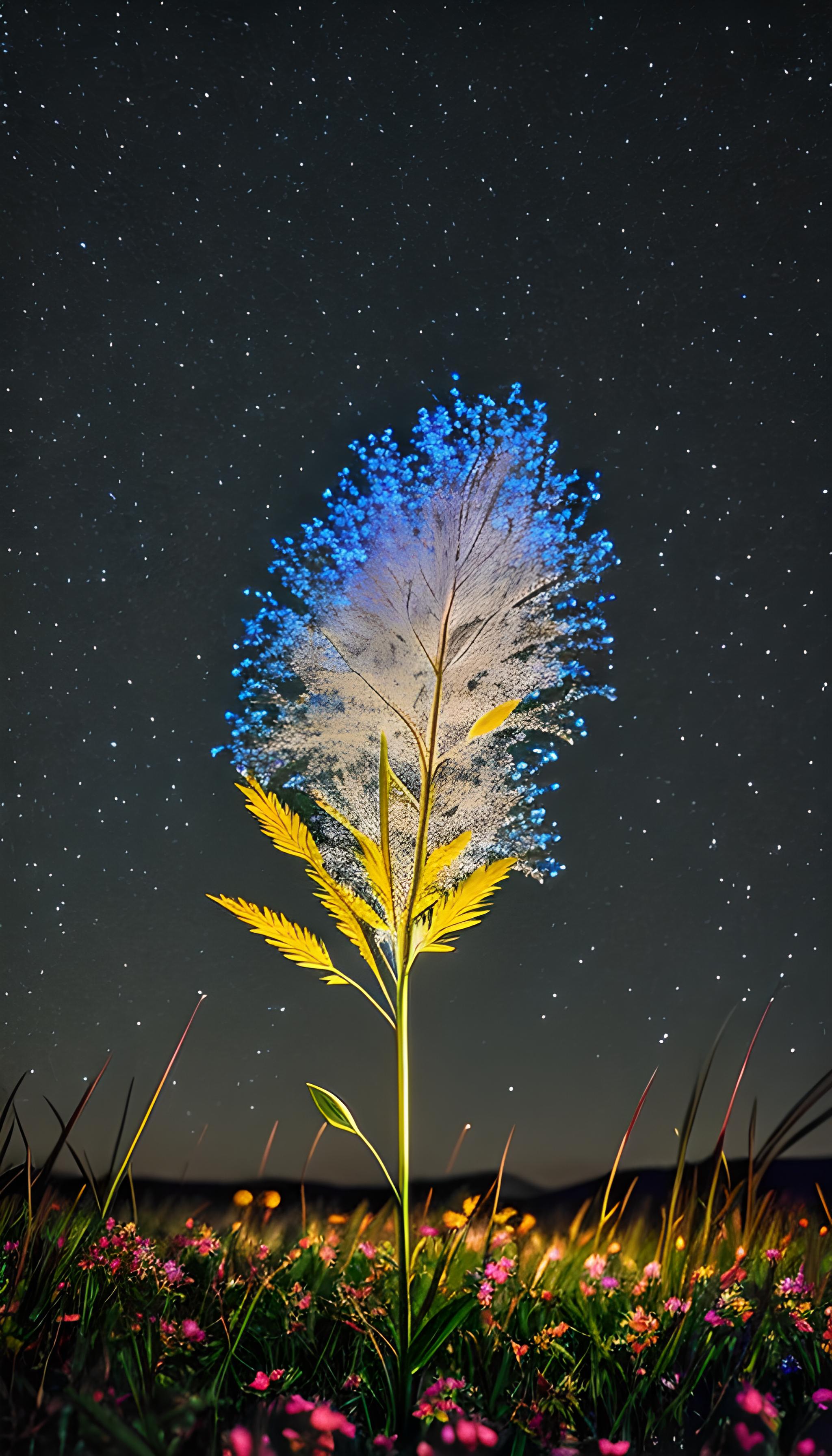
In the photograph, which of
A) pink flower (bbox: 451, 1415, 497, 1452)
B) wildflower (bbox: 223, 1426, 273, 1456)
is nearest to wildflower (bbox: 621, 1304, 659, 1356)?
pink flower (bbox: 451, 1415, 497, 1452)

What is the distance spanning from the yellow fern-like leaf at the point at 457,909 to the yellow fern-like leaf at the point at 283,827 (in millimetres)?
181

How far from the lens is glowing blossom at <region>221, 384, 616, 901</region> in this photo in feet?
4.03

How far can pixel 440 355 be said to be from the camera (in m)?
1.47

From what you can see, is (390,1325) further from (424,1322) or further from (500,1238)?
(500,1238)

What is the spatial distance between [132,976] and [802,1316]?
1.14 m

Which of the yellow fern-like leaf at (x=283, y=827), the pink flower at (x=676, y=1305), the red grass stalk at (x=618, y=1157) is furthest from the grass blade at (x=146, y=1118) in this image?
the pink flower at (x=676, y=1305)

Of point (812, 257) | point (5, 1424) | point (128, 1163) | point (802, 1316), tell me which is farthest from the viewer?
point (812, 257)

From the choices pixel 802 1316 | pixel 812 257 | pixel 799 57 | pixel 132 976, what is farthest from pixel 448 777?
pixel 799 57

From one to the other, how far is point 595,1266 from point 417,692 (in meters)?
0.92

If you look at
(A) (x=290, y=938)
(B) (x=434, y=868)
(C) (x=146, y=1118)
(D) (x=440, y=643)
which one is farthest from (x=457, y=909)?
(C) (x=146, y=1118)

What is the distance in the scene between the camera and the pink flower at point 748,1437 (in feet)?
3.35

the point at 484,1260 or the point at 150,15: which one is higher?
the point at 150,15

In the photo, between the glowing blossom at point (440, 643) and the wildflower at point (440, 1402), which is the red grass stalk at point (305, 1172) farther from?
the glowing blossom at point (440, 643)

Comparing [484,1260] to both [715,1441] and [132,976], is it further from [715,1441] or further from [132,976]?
[132,976]
